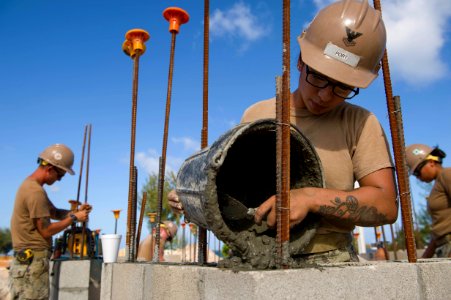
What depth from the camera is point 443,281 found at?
1922 millimetres

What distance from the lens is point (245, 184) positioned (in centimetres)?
223

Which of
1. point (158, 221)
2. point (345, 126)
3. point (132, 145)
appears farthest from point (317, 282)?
point (132, 145)

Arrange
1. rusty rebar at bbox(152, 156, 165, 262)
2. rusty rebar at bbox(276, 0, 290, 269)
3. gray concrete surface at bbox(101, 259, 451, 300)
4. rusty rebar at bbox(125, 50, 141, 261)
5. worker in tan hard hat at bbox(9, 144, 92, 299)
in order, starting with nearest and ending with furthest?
1. gray concrete surface at bbox(101, 259, 451, 300)
2. rusty rebar at bbox(276, 0, 290, 269)
3. rusty rebar at bbox(152, 156, 165, 262)
4. rusty rebar at bbox(125, 50, 141, 261)
5. worker in tan hard hat at bbox(9, 144, 92, 299)

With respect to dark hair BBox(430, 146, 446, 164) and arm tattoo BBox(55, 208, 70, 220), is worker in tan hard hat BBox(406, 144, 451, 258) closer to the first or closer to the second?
dark hair BBox(430, 146, 446, 164)

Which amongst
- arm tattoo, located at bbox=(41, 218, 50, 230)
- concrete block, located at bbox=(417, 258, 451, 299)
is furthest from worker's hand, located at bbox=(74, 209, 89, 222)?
concrete block, located at bbox=(417, 258, 451, 299)

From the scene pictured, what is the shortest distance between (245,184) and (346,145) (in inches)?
22.9

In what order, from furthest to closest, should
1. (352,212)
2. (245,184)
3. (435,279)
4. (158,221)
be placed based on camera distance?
(158,221), (245,184), (435,279), (352,212)

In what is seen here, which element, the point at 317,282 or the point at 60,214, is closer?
the point at 317,282

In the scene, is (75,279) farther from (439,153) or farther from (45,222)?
(439,153)

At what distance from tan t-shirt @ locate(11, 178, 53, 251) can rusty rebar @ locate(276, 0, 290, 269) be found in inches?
172

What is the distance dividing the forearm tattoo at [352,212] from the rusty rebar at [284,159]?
0.79 ft

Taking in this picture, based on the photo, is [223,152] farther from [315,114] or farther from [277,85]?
[315,114]

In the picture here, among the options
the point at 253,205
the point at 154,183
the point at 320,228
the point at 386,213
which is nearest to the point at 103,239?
the point at 253,205

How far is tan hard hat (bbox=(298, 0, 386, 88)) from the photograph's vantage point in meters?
1.92
